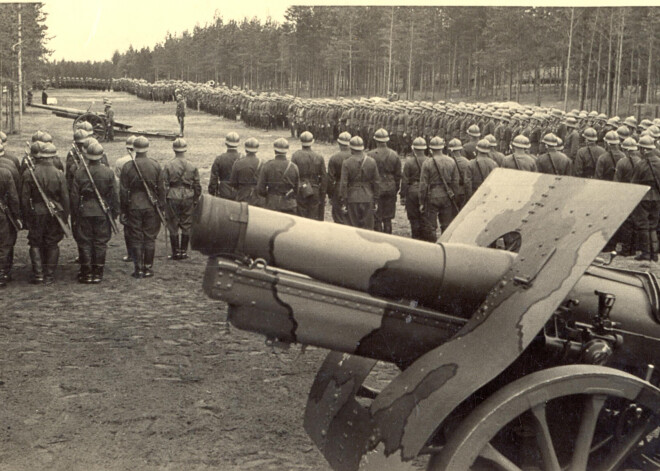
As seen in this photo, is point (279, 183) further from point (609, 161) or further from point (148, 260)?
point (609, 161)

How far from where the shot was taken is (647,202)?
10.8 m

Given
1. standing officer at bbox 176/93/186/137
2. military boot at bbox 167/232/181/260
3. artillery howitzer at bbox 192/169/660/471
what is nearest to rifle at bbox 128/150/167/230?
military boot at bbox 167/232/181/260

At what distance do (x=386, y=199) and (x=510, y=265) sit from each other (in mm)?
7841

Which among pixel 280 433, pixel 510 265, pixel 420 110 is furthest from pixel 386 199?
pixel 420 110

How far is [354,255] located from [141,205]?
21.3ft

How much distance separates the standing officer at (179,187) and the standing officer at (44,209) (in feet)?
4.55

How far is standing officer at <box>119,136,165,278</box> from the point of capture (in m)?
9.42

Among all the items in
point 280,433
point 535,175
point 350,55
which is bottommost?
point 280,433

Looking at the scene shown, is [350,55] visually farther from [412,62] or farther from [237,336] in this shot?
[237,336]

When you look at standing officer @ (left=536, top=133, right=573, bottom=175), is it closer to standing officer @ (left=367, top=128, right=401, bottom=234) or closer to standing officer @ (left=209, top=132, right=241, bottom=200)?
standing officer @ (left=367, top=128, right=401, bottom=234)

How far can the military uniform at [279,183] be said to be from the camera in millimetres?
10117

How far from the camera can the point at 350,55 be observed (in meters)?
20.0

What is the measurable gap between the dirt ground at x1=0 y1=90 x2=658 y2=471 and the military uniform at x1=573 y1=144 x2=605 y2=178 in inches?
255

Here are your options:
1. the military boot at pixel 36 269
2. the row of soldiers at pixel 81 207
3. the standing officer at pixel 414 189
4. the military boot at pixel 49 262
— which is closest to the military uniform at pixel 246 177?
the row of soldiers at pixel 81 207
